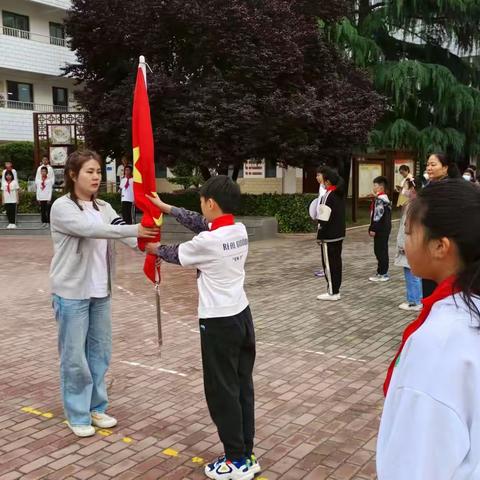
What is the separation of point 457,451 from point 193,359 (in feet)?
Result: 14.3

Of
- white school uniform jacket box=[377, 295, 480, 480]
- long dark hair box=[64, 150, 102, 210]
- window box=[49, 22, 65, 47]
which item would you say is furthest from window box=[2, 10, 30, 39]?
white school uniform jacket box=[377, 295, 480, 480]

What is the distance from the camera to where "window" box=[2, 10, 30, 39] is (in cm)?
2987

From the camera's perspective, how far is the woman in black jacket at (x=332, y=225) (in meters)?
7.73

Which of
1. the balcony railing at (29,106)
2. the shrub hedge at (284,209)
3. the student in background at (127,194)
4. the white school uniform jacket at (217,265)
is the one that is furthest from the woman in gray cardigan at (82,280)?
the balcony railing at (29,106)

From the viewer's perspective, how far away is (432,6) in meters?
20.4

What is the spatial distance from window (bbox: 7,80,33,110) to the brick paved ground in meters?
24.8

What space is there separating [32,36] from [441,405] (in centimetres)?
3372

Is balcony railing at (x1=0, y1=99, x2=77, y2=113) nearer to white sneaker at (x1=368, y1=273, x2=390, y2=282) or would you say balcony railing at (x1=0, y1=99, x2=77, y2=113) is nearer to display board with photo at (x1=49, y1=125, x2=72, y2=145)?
display board with photo at (x1=49, y1=125, x2=72, y2=145)

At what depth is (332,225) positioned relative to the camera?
7.71 meters

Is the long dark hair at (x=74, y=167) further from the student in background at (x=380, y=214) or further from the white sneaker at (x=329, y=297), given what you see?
the student in background at (x=380, y=214)

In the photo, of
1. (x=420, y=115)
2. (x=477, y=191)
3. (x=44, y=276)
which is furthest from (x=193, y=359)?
(x=420, y=115)

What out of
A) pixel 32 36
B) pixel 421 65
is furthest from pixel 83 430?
pixel 32 36

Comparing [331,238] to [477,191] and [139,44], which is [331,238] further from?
[139,44]

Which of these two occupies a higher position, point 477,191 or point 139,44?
point 139,44
